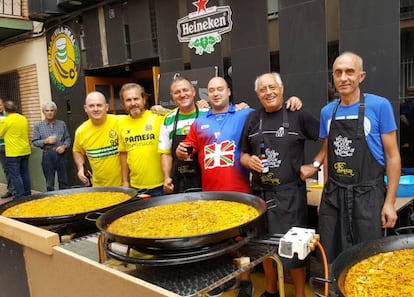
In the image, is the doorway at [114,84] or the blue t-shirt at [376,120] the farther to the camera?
the doorway at [114,84]

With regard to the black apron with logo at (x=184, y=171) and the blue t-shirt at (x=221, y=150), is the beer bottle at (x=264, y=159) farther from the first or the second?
the black apron with logo at (x=184, y=171)

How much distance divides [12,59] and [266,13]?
250 inches

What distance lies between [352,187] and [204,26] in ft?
10.5

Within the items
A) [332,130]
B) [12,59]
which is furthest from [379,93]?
[12,59]

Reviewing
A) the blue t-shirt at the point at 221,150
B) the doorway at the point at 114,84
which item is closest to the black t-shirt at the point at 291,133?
the blue t-shirt at the point at 221,150

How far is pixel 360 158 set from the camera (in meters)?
2.35

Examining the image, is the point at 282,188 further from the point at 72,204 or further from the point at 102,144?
the point at 102,144

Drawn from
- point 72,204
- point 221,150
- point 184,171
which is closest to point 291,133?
point 221,150

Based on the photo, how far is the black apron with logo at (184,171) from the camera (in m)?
3.08

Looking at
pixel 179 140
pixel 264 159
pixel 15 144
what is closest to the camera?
pixel 264 159

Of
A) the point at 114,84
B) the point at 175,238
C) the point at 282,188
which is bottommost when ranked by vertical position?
the point at 282,188

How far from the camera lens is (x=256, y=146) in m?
2.66

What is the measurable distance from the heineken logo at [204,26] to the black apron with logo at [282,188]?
7.85 feet

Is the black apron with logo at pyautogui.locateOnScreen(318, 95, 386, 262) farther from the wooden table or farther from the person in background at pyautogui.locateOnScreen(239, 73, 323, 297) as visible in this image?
the wooden table
